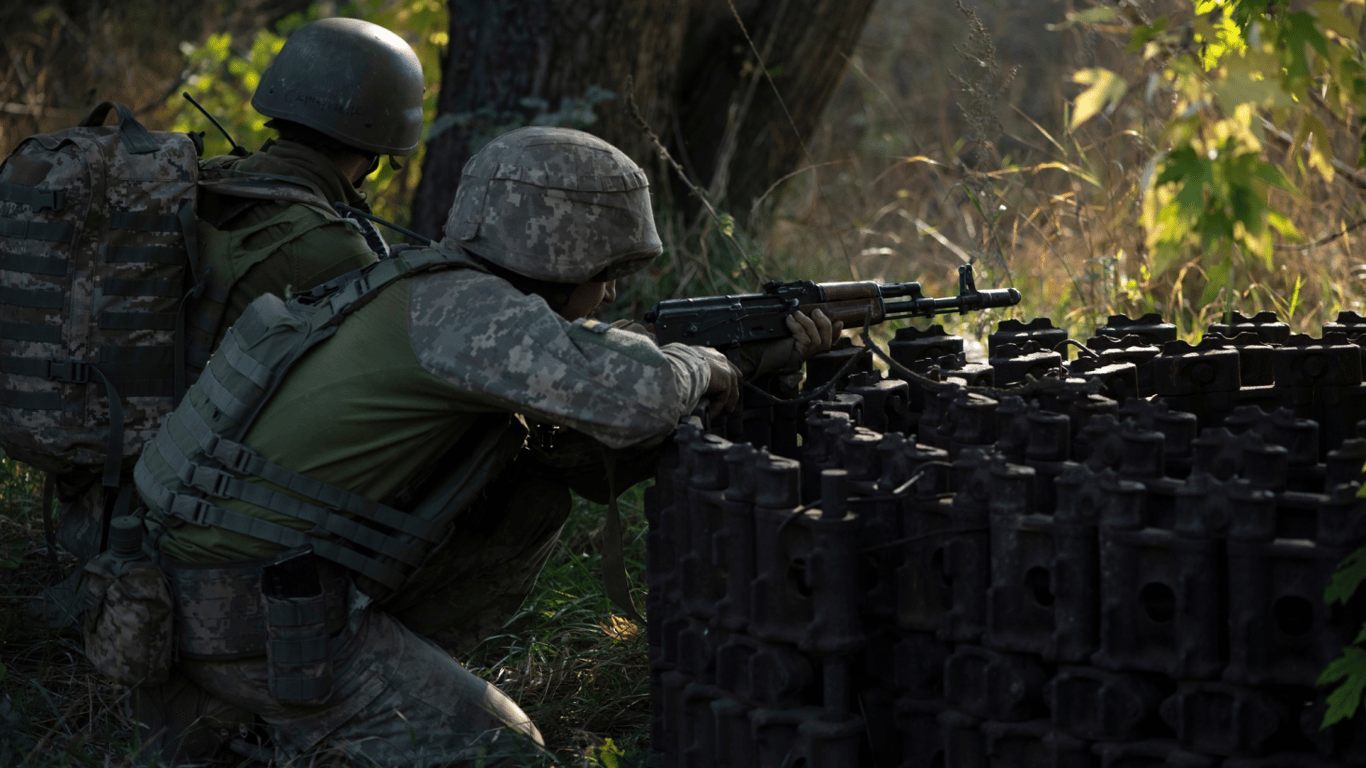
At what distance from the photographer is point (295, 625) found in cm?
333

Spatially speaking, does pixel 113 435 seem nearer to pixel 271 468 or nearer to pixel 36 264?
pixel 36 264

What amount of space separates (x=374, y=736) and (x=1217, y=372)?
8.69ft

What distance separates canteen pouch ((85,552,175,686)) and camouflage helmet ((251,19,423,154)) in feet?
5.97

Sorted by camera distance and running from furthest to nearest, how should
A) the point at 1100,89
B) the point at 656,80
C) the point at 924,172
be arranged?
the point at 924,172, the point at 656,80, the point at 1100,89

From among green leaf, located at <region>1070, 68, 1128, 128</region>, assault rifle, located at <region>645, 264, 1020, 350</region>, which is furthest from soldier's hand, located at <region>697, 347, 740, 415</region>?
green leaf, located at <region>1070, 68, 1128, 128</region>

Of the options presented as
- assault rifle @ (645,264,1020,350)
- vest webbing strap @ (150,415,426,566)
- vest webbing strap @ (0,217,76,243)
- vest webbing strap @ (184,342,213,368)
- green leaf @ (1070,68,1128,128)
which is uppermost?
green leaf @ (1070,68,1128,128)

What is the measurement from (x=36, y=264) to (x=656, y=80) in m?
4.06

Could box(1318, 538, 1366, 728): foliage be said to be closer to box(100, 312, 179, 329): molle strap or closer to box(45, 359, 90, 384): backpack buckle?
box(100, 312, 179, 329): molle strap

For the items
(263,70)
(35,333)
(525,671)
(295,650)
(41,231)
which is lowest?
(525,671)

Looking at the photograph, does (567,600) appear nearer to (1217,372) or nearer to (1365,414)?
(1217,372)

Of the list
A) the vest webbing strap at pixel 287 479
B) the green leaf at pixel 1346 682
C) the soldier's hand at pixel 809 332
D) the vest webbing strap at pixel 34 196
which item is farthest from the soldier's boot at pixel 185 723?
the green leaf at pixel 1346 682

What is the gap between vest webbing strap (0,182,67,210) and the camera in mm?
3990

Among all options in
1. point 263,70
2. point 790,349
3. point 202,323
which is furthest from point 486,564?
point 263,70

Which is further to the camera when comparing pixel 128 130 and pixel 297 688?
pixel 128 130
